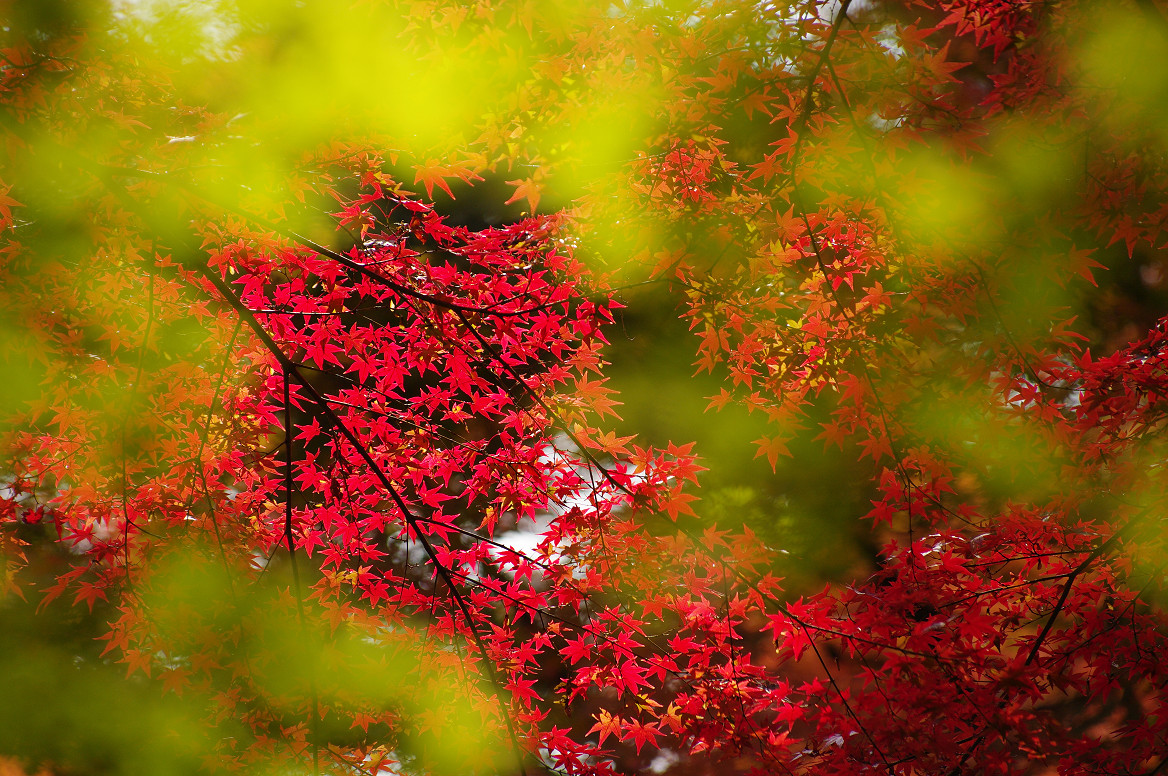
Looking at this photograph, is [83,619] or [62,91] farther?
[83,619]

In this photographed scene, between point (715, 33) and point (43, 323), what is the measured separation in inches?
101

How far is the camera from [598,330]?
2443 mm

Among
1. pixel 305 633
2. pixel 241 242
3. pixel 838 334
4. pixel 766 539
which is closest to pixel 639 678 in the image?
pixel 305 633

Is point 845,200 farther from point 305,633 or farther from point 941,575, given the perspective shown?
point 305,633

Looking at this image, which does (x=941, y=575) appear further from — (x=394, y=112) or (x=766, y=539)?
(x=766, y=539)

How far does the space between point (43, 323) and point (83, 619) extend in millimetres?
3783

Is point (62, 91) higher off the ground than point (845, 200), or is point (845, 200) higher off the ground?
point (62, 91)

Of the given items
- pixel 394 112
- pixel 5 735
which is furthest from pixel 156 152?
pixel 5 735

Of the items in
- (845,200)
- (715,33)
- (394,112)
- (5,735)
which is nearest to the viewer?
(715,33)

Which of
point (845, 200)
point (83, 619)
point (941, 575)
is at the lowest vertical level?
point (941, 575)

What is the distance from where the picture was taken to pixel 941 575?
2020 mm

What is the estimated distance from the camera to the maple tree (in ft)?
6.13

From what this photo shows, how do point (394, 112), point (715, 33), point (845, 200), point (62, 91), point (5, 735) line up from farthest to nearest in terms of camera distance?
point (5, 735) < point (845, 200) < point (394, 112) < point (715, 33) < point (62, 91)

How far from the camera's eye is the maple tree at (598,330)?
1867 millimetres
